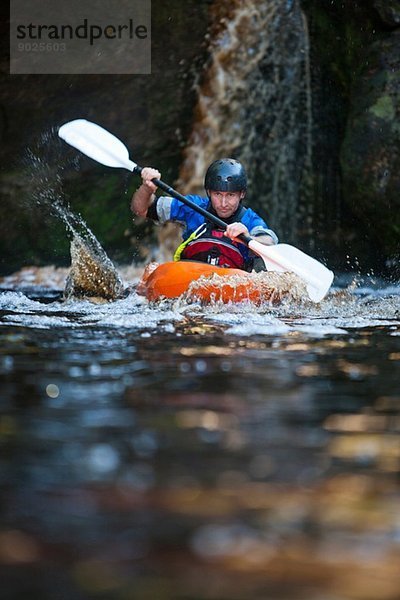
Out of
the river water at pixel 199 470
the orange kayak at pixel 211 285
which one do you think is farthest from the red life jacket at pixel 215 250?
the river water at pixel 199 470

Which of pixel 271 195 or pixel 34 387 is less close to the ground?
pixel 271 195

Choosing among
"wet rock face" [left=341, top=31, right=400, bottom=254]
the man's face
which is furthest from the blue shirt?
"wet rock face" [left=341, top=31, right=400, bottom=254]

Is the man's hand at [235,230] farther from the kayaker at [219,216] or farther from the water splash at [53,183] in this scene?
the water splash at [53,183]

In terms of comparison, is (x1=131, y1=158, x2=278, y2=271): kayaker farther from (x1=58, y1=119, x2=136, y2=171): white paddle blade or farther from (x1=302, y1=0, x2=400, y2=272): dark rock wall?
(x1=302, y1=0, x2=400, y2=272): dark rock wall

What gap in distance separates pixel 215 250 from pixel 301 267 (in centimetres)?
61

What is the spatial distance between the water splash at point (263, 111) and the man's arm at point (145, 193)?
11.0ft

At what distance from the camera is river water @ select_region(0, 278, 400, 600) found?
1716mm

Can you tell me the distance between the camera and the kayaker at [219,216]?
275 inches

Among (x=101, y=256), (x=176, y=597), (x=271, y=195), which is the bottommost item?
(x=176, y=597)

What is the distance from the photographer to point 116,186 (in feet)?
35.0

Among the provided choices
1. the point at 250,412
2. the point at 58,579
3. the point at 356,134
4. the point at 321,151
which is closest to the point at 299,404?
the point at 250,412

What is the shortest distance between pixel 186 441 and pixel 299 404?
620 mm

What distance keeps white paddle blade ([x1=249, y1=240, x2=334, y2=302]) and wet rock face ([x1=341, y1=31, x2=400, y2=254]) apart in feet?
11.3

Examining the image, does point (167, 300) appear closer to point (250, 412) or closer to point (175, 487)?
point (250, 412)
